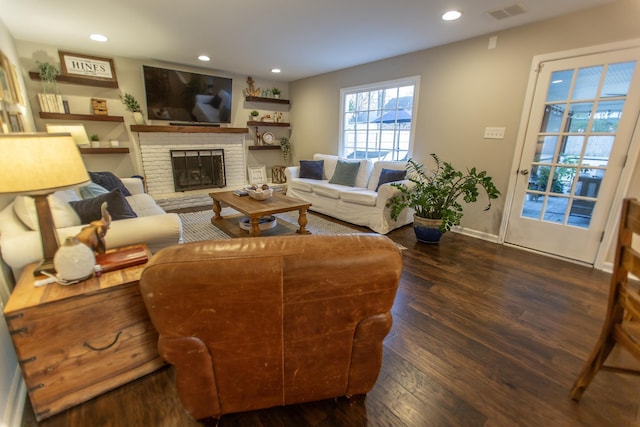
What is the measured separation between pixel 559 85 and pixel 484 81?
2.31 feet

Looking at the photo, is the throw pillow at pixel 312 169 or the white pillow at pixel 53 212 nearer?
the white pillow at pixel 53 212

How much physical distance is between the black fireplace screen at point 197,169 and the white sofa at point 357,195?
4.67ft

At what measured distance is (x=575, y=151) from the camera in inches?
105

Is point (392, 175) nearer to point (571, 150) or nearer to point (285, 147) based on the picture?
point (571, 150)

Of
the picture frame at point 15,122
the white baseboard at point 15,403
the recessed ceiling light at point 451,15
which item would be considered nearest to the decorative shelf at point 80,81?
the picture frame at point 15,122

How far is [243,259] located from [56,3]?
10.9 ft

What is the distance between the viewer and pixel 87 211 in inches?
70.2

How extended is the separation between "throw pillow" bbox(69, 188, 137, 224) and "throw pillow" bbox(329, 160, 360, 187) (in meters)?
2.99

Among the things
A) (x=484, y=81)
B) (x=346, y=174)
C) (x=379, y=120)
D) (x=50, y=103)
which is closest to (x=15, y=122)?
(x=50, y=103)

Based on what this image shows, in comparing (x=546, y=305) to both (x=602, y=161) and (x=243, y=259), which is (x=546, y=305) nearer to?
(x=602, y=161)

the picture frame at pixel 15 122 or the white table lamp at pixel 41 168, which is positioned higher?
the picture frame at pixel 15 122

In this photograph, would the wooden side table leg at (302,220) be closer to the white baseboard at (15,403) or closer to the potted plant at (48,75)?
the white baseboard at (15,403)

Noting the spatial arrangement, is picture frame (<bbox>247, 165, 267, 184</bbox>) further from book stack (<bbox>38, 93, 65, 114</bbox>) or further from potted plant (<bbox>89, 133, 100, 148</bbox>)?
book stack (<bbox>38, 93, 65, 114</bbox>)

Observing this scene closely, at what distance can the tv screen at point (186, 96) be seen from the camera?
430cm
